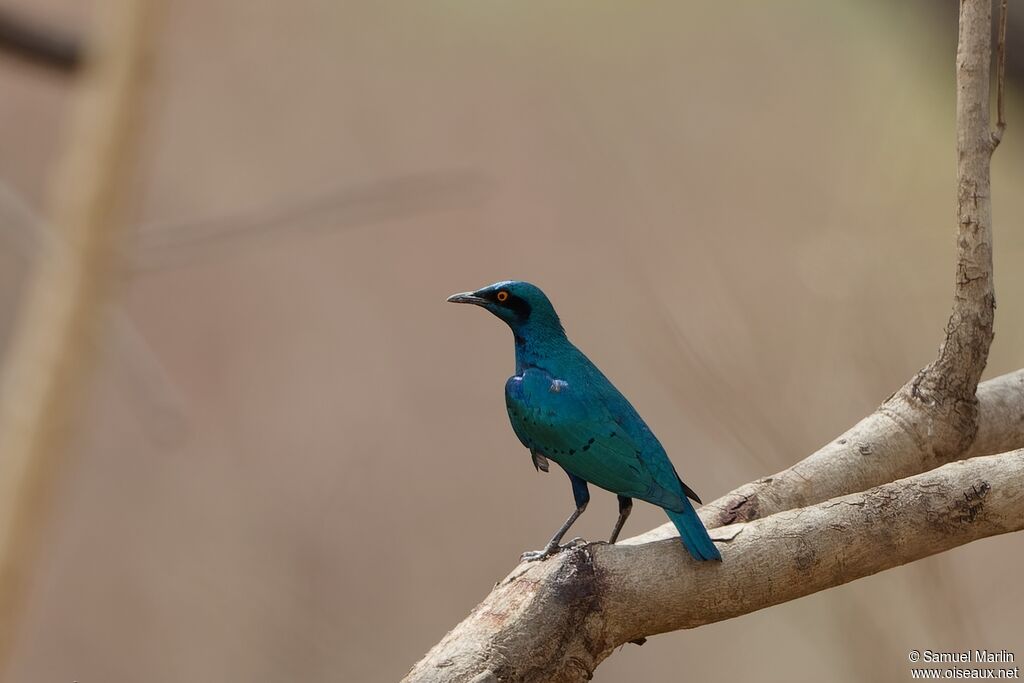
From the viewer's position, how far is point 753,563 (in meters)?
1.90

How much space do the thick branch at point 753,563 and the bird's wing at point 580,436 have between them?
176 millimetres

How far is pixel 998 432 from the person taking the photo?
94.3 inches

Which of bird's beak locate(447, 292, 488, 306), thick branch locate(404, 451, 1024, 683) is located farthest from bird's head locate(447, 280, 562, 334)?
thick branch locate(404, 451, 1024, 683)

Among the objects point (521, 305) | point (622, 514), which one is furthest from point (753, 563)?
point (521, 305)

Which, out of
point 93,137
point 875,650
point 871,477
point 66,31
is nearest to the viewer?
point 93,137

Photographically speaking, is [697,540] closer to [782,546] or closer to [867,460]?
[782,546]

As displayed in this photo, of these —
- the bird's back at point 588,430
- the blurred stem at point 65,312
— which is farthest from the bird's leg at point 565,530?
the blurred stem at point 65,312

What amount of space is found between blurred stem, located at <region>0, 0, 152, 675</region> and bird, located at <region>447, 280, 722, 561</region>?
1.52 metres

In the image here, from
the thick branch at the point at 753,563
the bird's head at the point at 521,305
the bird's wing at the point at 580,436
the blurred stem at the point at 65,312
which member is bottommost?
the thick branch at the point at 753,563

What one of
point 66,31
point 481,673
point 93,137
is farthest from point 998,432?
point 93,137

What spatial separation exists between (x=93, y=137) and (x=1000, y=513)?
1850mm

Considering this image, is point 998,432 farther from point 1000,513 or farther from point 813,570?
point 813,570

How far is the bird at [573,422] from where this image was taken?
2094mm

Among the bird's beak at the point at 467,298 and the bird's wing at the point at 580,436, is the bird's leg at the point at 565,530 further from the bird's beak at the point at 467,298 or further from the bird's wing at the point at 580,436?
the bird's beak at the point at 467,298
